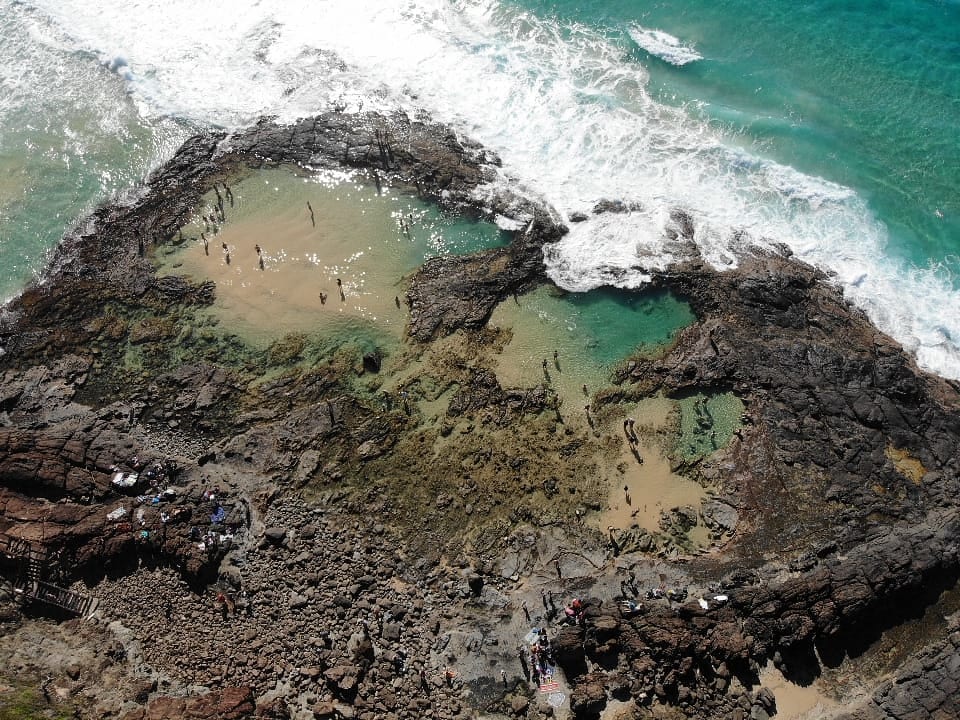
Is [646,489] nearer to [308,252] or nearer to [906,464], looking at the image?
[906,464]

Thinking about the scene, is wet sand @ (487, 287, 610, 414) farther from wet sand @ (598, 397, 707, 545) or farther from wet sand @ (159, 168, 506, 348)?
wet sand @ (159, 168, 506, 348)

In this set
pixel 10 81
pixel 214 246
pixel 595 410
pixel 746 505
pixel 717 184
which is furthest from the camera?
pixel 10 81

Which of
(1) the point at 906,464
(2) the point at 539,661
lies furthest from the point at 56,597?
(1) the point at 906,464

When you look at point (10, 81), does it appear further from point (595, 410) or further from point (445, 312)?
point (595, 410)

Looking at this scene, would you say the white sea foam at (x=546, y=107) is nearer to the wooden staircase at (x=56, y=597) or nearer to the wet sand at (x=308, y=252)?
the wet sand at (x=308, y=252)

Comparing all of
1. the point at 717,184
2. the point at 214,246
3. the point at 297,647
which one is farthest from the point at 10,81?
the point at 717,184

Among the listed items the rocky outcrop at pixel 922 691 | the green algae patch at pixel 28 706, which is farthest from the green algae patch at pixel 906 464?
the green algae patch at pixel 28 706
